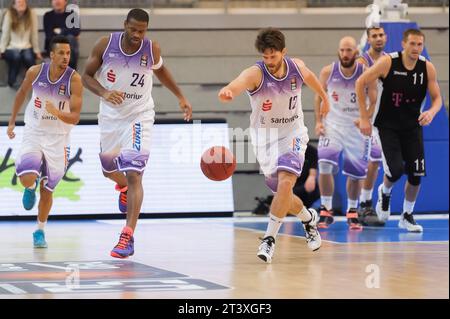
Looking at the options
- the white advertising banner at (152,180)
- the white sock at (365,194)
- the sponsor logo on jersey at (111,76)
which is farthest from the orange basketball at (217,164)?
the white advertising banner at (152,180)

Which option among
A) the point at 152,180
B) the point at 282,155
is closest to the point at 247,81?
the point at 282,155

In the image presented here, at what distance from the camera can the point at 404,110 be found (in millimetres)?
12594

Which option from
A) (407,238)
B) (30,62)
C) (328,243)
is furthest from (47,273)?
(30,62)

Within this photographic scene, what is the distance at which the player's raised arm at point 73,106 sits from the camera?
384 inches

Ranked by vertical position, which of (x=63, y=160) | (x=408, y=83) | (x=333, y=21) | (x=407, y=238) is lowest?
(x=407, y=238)

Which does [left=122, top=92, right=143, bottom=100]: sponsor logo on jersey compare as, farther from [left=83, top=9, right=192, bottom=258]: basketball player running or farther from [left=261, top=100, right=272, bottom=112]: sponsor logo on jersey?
[left=261, top=100, right=272, bottom=112]: sponsor logo on jersey

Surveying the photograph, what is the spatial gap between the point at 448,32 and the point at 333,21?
205 centimetres

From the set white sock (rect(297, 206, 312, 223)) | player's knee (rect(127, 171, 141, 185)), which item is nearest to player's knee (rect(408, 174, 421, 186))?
white sock (rect(297, 206, 312, 223))

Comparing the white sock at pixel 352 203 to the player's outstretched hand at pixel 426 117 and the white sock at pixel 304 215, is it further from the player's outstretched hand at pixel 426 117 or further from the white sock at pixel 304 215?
the white sock at pixel 304 215

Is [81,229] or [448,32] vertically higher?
[448,32]

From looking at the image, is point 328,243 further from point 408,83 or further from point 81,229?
point 81,229

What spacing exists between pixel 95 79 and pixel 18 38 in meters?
7.06

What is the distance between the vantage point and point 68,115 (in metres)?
10.0

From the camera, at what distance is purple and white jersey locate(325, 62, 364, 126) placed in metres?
13.5
